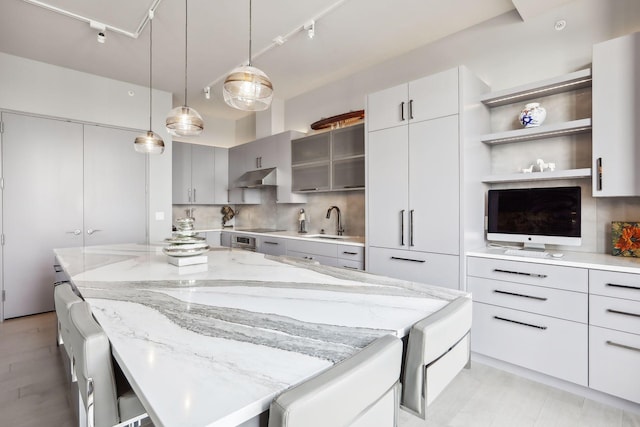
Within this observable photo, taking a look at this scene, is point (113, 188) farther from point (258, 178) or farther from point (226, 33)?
point (226, 33)

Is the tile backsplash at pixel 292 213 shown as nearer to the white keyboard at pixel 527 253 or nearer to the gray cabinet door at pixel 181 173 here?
the gray cabinet door at pixel 181 173

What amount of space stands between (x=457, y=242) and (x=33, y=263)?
4.48 metres

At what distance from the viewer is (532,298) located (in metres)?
2.22

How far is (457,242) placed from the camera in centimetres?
254

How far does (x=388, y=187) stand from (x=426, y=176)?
0.38 meters

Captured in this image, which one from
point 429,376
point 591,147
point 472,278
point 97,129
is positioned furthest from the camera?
point 97,129

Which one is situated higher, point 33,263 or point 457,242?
point 457,242

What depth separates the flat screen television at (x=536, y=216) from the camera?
232 centimetres

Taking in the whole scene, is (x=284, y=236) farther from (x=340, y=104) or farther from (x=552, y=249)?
(x=552, y=249)

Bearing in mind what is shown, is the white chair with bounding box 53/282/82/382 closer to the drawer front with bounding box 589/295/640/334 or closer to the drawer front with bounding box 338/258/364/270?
the drawer front with bounding box 338/258/364/270

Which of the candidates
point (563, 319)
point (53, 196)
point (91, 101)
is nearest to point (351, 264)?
point (563, 319)

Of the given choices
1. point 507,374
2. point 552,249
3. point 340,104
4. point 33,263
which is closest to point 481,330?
point 507,374

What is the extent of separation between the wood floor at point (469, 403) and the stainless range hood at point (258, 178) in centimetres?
284

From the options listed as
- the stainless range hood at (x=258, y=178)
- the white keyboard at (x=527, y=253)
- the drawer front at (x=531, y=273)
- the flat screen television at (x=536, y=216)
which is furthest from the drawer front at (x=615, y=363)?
the stainless range hood at (x=258, y=178)
